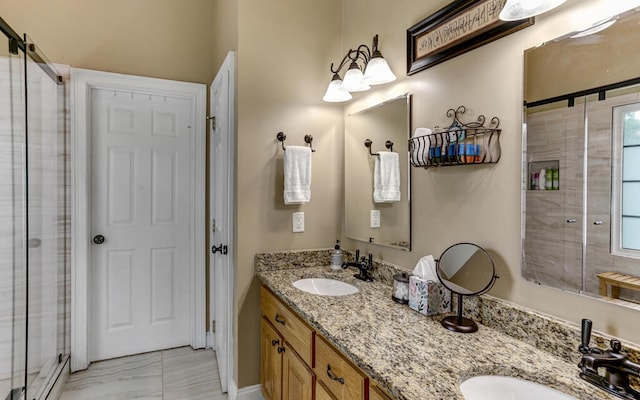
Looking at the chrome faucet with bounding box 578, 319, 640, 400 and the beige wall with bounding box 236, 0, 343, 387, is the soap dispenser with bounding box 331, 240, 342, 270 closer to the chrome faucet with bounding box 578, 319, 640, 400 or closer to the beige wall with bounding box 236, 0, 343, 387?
the beige wall with bounding box 236, 0, 343, 387

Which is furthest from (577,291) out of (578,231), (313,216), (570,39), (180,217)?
(180,217)

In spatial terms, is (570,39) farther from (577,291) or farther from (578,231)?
(577,291)

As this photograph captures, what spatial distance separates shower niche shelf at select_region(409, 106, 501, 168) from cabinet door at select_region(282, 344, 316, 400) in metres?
1.02

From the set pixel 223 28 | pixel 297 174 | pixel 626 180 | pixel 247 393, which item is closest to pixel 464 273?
pixel 626 180

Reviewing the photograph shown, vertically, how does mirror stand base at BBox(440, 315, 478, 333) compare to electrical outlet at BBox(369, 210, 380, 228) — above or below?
below

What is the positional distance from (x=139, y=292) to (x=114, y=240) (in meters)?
0.46

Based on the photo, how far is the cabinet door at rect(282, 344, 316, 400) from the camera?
1.46 m

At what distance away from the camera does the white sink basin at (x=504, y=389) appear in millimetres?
929

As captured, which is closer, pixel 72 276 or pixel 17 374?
pixel 17 374

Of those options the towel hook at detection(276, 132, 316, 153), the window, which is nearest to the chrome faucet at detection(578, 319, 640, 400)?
the window

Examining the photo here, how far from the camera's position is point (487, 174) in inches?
53.6

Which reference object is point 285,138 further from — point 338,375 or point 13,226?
point 13,226

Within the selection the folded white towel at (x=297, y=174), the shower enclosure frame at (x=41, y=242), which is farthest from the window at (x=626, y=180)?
the shower enclosure frame at (x=41, y=242)

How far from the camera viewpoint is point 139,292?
9.34 ft
